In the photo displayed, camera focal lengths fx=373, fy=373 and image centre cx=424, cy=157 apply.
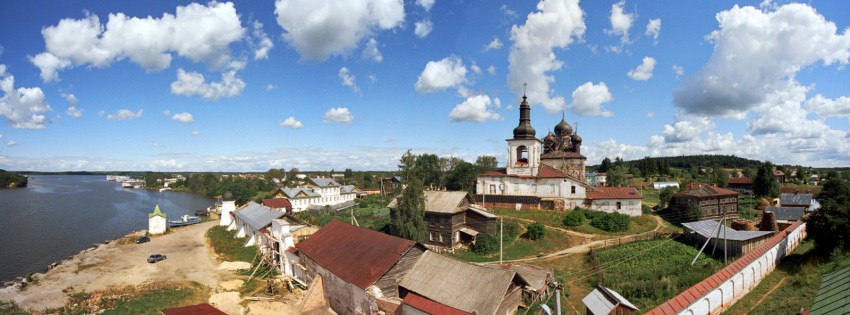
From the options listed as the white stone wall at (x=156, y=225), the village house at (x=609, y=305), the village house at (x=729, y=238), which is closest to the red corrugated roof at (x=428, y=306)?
the village house at (x=609, y=305)

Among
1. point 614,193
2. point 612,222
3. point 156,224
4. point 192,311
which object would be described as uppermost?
point 614,193

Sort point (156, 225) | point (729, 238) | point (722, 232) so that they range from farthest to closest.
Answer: point (156, 225) < point (722, 232) < point (729, 238)

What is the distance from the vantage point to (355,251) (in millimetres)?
19500

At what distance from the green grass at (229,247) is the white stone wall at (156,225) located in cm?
465

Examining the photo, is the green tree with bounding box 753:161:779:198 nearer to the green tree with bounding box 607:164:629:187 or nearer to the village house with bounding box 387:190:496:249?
the green tree with bounding box 607:164:629:187

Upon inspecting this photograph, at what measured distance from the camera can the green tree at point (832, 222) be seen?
52.9ft

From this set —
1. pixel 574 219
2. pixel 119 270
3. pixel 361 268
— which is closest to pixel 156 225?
pixel 119 270

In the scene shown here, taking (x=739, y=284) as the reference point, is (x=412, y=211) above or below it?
above

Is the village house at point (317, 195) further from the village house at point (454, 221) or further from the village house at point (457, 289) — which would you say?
the village house at point (457, 289)

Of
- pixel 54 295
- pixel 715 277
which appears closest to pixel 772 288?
pixel 715 277

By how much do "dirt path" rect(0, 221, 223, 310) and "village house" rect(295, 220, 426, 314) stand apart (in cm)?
841

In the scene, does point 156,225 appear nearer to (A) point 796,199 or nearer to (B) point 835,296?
(B) point 835,296

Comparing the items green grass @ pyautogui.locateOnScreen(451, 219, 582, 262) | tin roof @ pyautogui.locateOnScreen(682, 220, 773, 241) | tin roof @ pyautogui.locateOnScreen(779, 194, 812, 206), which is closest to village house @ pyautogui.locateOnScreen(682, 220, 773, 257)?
tin roof @ pyautogui.locateOnScreen(682, 220, 773, 241)

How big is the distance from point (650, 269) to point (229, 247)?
1280 inches
